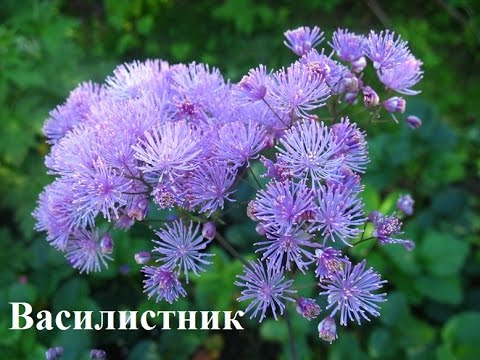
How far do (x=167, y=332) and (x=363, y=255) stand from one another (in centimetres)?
74

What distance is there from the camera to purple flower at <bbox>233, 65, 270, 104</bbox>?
1.23m

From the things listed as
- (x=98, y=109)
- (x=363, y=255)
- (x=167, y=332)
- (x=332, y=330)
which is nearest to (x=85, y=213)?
(x=98, y=109)

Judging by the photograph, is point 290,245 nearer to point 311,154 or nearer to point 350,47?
point 311,154

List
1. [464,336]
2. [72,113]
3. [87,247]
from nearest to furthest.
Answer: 1. [87,247]
2. [72,113]
3. [464,336]

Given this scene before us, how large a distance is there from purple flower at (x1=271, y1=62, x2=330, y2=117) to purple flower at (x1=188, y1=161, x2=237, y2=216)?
16 cm

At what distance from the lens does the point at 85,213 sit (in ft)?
3.90

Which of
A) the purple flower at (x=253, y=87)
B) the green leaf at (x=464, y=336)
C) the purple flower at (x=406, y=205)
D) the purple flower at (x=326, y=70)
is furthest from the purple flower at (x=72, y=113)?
the green leaf at (x=464, y=336)

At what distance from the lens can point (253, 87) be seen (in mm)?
1233

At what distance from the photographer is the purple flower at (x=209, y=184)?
46.2 inches

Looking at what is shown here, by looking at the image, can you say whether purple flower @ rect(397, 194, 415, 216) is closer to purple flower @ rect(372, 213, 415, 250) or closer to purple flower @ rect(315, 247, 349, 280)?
purple flower @ rect(372, 213, 415, 250)

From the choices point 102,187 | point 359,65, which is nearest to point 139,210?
point 102,187

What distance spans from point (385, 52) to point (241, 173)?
38cm

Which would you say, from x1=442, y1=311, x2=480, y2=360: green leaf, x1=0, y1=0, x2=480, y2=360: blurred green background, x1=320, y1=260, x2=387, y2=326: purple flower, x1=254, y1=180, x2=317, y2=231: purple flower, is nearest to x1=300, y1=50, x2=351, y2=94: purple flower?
x1=254, y1=180, x2=317, y2=231: purple flower

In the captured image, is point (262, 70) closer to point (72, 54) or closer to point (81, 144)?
point (81, 144)
